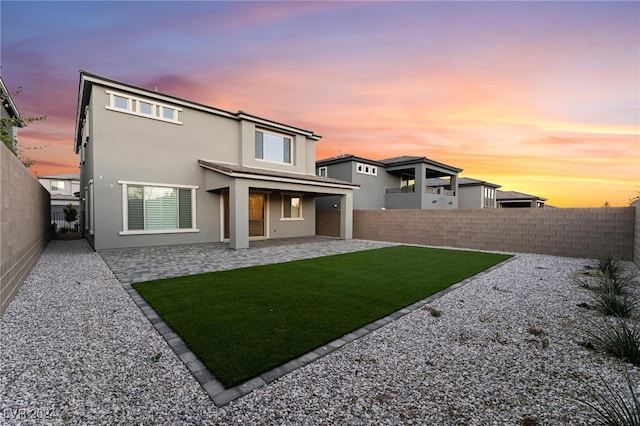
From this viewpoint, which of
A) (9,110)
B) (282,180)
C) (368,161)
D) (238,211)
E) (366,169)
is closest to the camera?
(238,211)

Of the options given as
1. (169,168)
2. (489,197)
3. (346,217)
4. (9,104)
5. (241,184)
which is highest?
(9,104)

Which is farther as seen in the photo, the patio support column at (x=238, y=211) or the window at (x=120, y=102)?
the patio support column at (x=238, y=211)

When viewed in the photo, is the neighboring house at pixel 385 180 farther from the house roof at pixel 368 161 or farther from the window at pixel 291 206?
the window at pixel 291 206

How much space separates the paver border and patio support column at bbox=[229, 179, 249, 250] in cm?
623

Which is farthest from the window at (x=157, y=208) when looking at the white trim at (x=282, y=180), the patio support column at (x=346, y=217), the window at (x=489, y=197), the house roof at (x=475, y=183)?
the window at (x=489, y=197)

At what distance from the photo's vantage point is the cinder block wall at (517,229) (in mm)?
9352

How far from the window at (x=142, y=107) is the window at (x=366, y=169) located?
13338 millimetres

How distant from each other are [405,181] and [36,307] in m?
26.9

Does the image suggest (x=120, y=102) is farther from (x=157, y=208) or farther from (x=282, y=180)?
(x=282, y=180)

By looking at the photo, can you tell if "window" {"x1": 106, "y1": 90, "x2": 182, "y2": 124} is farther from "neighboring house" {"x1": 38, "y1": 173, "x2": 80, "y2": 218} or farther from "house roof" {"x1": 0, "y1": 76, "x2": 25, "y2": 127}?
"neighboring house" {"x1": 38, "y1": 173, "x2": 80, "y2": 218}

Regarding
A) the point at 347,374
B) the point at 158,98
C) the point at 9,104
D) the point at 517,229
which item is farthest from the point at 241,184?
the point at 9,104

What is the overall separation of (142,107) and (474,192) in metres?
30.5

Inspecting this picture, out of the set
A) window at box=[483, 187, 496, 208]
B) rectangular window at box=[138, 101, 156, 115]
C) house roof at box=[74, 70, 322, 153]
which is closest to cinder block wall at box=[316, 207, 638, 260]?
house roof at box=[74, 70, 322, 153]

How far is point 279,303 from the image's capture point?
4.81m
